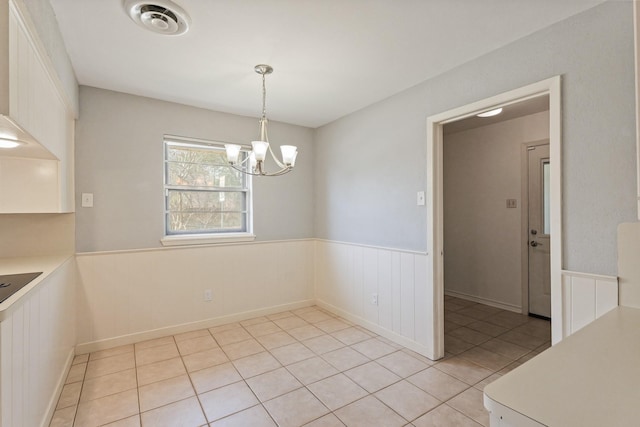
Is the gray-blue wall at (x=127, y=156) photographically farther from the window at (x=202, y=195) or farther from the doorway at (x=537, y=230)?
the doorway at (x=537, y=230)

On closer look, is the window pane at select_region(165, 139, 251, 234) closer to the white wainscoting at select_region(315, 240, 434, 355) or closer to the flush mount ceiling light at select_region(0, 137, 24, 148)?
the white wainscoting at select_region(315, 240, 434, 355)

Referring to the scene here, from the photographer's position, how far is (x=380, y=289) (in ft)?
10.4

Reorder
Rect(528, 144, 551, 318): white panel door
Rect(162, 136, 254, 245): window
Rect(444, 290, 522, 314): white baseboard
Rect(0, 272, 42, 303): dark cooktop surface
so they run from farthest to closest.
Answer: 1. Rect(444, 290, 522, 314): white baseboard
2. Rect(528, 144, 551, 318): white panel door
3. Rect(162, 136, 254, 245): window
4. Rect(0, 272, 42, 303): dark cooktop surface

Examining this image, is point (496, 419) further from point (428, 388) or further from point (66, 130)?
point (66, 130)

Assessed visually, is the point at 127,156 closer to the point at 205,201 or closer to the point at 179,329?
the point at 205,201

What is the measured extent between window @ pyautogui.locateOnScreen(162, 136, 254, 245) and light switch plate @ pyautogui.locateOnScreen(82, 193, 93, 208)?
644 millimetres

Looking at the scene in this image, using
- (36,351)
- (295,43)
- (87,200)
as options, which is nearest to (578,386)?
(295,43)

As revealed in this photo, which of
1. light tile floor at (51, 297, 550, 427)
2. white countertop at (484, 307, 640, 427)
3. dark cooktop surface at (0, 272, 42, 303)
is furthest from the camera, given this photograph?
light tile floor at (51, 297, 550, 427)

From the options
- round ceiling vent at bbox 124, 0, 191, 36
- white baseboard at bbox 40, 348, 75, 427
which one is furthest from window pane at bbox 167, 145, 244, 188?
white baseboard at bbox 40, 348, 75, 427

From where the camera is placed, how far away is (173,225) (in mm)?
3316

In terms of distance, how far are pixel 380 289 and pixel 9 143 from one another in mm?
3011

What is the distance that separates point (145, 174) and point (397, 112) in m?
2.54

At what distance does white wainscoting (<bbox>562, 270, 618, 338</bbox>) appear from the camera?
165cm

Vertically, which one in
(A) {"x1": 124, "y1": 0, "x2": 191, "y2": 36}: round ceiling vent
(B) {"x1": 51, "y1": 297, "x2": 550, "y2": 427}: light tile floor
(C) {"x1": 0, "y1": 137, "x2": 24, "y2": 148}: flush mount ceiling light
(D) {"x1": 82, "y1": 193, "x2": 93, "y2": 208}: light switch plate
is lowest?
(B) {"x1": 51, "y1": 297, "x2": 550, "y2": 427}: light tile floor
